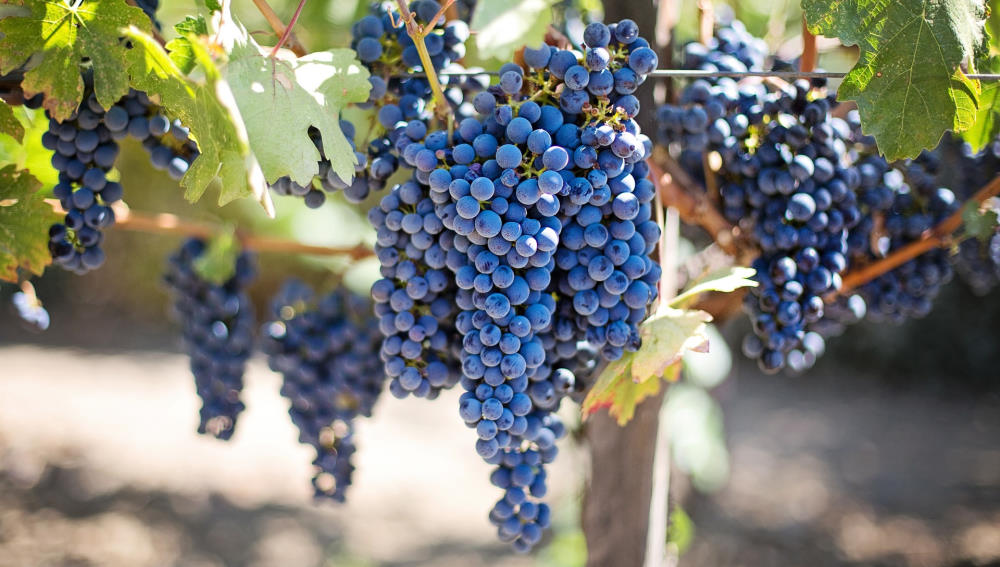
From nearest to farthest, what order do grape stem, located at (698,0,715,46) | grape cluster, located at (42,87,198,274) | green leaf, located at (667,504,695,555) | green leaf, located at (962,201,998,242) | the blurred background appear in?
1. grape cluster, located at (42,87,198,274)
2. green leaf, located at (962,201,998,242)
3. grape stem, located at (698,0,715,46)
4. green leaf, located at (667,504,695,555)
5. the blurred background

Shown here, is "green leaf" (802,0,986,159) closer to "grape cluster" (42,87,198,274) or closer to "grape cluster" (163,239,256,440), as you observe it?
"grape cluster" (42,87,198,274)

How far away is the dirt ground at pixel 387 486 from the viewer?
10.2ft

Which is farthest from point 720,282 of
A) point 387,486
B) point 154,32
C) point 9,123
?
point 387,486

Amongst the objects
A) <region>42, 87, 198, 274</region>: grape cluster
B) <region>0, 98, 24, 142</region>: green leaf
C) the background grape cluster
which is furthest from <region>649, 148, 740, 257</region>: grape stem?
<region>0, 98, 24, 142</region>: green leaf

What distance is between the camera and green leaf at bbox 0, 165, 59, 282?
968 millimetres

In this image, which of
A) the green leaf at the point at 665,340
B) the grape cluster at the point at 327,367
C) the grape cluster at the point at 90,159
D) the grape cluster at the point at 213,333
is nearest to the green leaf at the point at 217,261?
the grape cluster at the point at 213,333

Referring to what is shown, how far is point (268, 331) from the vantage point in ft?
4.66

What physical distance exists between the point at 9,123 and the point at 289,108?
0.38 m

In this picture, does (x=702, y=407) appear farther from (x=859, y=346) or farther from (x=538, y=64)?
(x=859, y=346)

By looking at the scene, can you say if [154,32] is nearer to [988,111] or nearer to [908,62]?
[908,62]

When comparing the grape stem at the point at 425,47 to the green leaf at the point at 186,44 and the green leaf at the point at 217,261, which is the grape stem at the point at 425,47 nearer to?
the green leaf at the point at 186,44

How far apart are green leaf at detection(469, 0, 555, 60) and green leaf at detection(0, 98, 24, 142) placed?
1.97 feet

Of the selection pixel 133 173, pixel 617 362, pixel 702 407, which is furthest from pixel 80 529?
pixel 133 173

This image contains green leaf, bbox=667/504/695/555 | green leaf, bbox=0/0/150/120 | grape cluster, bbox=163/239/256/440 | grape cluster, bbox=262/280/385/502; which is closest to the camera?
green leaf, bbox=0/0/150/120
